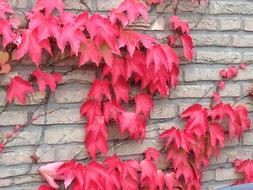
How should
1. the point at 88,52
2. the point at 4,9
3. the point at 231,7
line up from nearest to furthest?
1. the point at 4,9
2. the point at 88,52
3. the point at 231,7

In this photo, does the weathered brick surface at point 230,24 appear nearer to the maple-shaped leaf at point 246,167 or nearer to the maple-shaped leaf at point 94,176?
the maple-shaped leaf at point 246,167

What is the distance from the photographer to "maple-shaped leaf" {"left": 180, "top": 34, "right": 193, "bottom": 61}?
2.28 meters

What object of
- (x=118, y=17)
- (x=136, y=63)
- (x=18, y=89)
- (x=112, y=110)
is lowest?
(x=112, y=110)

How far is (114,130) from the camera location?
2.26 metres

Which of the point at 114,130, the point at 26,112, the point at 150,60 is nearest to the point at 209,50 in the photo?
the point at 150,60

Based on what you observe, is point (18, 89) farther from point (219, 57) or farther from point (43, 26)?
point (219, 57)

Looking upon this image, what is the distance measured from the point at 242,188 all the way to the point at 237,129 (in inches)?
37.8

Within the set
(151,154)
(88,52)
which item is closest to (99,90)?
(88,52)

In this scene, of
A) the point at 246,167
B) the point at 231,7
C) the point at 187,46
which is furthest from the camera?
the point at 246,167

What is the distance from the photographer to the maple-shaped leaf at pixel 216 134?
→ 2.37 metres

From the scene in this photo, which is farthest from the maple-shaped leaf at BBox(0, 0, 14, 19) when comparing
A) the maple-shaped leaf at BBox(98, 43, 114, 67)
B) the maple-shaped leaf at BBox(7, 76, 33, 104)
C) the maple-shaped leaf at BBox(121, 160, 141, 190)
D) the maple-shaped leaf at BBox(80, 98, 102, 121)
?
the maple-shaped leaf at BBox(121, 160, 141, 190)

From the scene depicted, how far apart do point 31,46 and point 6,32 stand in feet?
0.39

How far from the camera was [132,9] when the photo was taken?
6.94ft

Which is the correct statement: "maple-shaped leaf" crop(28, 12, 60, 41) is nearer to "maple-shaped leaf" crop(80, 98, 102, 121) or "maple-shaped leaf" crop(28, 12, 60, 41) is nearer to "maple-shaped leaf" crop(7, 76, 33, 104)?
"maple-shaped leaf" crop(7, 76, 33, 104)
